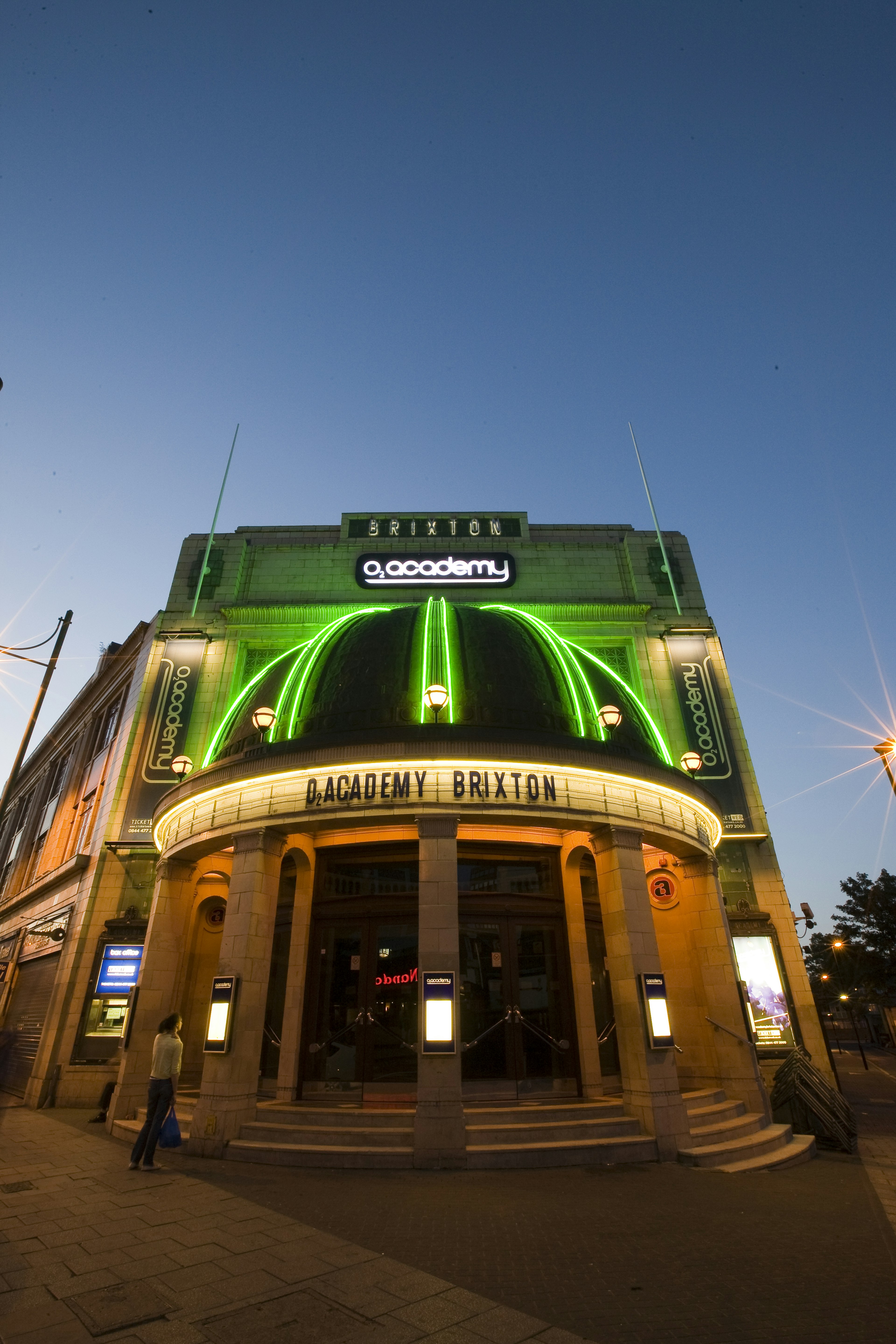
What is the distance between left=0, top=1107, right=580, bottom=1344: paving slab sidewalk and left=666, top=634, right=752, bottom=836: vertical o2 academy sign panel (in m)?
15.3

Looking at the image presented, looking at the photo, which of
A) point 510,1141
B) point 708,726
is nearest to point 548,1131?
point 510,1141

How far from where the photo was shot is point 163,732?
21.8 meters

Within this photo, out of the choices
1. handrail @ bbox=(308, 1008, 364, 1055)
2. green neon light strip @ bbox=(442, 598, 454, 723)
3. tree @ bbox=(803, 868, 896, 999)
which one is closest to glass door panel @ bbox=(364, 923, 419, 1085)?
handrail @ bbox=(308, 1008, 364, 1055)

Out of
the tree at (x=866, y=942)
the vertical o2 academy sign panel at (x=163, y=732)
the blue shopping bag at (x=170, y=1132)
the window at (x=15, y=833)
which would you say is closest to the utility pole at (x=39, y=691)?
the vertical o2 academy sign panel at (x=163, y=732)

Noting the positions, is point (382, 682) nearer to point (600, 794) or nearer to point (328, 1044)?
point (600, 794)

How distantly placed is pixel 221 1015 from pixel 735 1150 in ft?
30.4

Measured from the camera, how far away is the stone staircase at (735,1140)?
10.8m

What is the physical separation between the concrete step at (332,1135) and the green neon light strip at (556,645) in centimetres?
796

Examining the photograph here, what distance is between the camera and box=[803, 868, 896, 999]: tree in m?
51.7

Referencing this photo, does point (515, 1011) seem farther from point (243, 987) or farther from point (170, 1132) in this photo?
point (170, 1132)

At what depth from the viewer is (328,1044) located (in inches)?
533

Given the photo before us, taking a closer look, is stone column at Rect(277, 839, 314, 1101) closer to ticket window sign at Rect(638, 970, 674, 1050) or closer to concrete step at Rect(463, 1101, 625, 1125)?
concrete step at Rect(463, 1101, 625, 1125)

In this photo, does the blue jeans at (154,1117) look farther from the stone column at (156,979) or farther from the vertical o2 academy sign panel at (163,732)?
the vertical o2 academy sign panel at (163,732)

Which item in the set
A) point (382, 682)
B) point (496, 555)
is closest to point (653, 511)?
point (496, 555)
